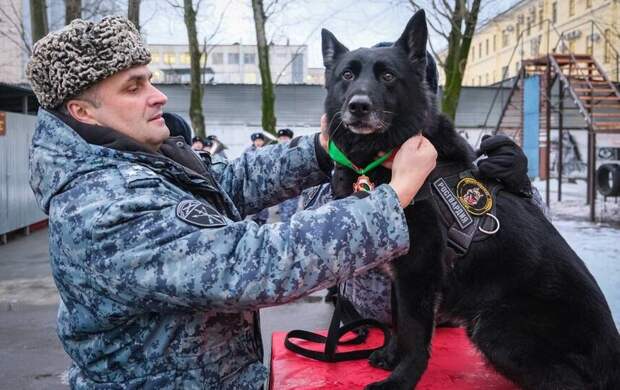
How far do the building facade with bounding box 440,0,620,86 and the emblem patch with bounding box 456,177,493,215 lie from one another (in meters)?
25.3

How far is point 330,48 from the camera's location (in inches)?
89.5

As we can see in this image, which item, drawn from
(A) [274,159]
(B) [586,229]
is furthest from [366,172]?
(B) [586,229]

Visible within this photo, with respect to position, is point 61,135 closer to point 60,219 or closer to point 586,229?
point 60,219

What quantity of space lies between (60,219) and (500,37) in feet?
195

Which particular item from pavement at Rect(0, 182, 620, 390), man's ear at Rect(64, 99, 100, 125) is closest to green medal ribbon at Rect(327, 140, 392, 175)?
man's ear at Rect(64, 99, 100, 125)

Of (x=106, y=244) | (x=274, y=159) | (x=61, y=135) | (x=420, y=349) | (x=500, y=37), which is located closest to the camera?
(x=106, y=244)

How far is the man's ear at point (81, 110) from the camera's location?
1.65 meters

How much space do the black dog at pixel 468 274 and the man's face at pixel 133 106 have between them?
2.24 feet

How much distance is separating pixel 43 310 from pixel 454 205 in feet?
18.1

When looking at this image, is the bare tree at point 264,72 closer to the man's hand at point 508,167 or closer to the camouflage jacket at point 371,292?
the camouflage jacket at point 371,292

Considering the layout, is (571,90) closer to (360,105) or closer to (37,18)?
(360,105)

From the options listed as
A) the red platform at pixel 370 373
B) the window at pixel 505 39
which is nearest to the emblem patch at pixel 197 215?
the red platform at pixel 370 373

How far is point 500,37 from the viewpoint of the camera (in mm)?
55219

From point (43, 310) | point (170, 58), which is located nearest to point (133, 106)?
point (43, 310)
